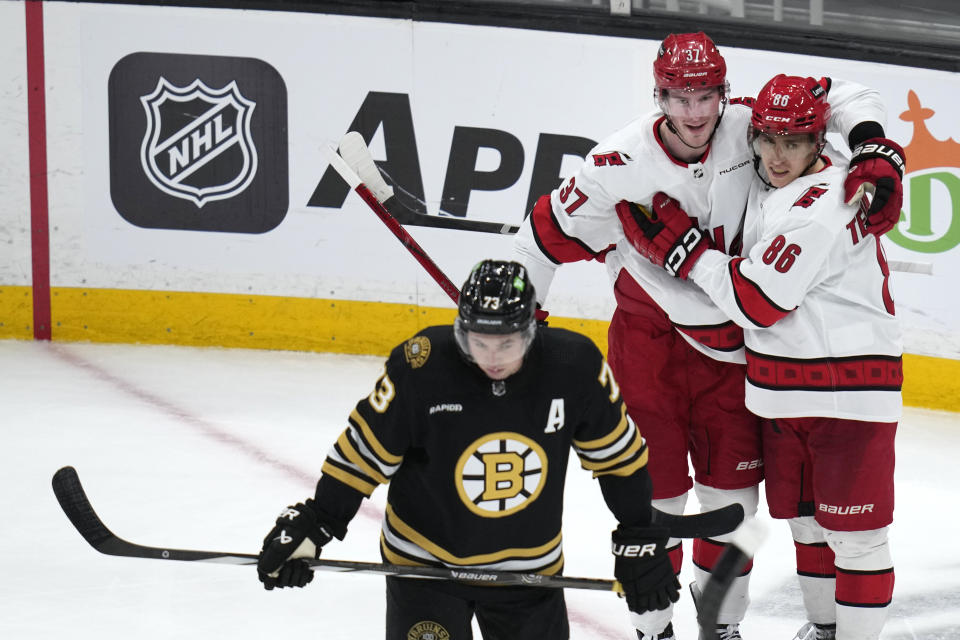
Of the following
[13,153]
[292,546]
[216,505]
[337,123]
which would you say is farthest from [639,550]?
[13,153]

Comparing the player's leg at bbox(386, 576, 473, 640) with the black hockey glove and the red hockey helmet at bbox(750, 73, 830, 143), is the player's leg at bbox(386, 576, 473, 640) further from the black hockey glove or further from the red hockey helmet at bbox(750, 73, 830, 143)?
the red hockey helmet at bbox(750, 73, 830, 143)

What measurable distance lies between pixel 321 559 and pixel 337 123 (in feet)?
9.80

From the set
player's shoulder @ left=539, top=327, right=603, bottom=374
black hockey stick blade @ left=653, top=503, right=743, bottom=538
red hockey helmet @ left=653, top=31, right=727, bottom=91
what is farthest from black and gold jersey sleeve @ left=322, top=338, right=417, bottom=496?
red hockey helmet @ left=653, top=31, right=727, bottom=91

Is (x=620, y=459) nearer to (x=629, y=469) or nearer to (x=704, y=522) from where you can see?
(x=629, y=469)

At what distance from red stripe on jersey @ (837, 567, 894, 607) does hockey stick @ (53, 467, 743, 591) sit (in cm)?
40

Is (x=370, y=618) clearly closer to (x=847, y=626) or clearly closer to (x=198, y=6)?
(x=847, y=626)

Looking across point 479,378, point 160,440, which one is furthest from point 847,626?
point 160,440

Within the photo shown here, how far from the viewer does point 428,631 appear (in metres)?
2.21

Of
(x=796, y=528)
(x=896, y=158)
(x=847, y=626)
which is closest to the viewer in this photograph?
(x=896, y=158)

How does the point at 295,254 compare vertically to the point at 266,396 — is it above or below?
above

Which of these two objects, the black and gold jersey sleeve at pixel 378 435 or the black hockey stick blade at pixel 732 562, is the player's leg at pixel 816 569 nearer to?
the black hockey stick blade at pixel 732 562

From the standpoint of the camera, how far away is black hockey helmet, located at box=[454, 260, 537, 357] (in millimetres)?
1997

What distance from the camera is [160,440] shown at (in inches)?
169

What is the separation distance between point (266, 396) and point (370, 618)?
171 centimetres
